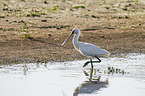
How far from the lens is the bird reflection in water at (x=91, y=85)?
8.50 metres

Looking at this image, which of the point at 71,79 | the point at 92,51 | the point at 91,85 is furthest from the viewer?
the point at 92,51

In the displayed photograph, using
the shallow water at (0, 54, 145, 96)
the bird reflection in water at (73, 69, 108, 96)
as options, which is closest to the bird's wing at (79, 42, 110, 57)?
the shallow water at (0, 54, 145, 96)

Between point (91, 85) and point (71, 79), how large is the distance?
0.66 meters

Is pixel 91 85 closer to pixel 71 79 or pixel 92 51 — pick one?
pixel 71 79

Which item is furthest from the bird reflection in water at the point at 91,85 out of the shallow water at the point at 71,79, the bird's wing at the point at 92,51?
the bird's wing at the point at 92,51

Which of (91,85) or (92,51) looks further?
(92,51)

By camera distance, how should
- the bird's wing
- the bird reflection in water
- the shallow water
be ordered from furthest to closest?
the bird's wing < the bird reflection in water < the shallow water

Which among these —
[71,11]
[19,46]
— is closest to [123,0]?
[71,11]

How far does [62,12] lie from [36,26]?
12.2 feet

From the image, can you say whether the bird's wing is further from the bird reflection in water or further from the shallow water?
the bird reflection in water

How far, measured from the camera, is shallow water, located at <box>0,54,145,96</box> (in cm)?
834

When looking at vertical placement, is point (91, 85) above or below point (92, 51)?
below

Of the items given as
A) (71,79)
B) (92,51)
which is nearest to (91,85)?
(71,79)

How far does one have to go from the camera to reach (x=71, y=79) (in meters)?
9.61
